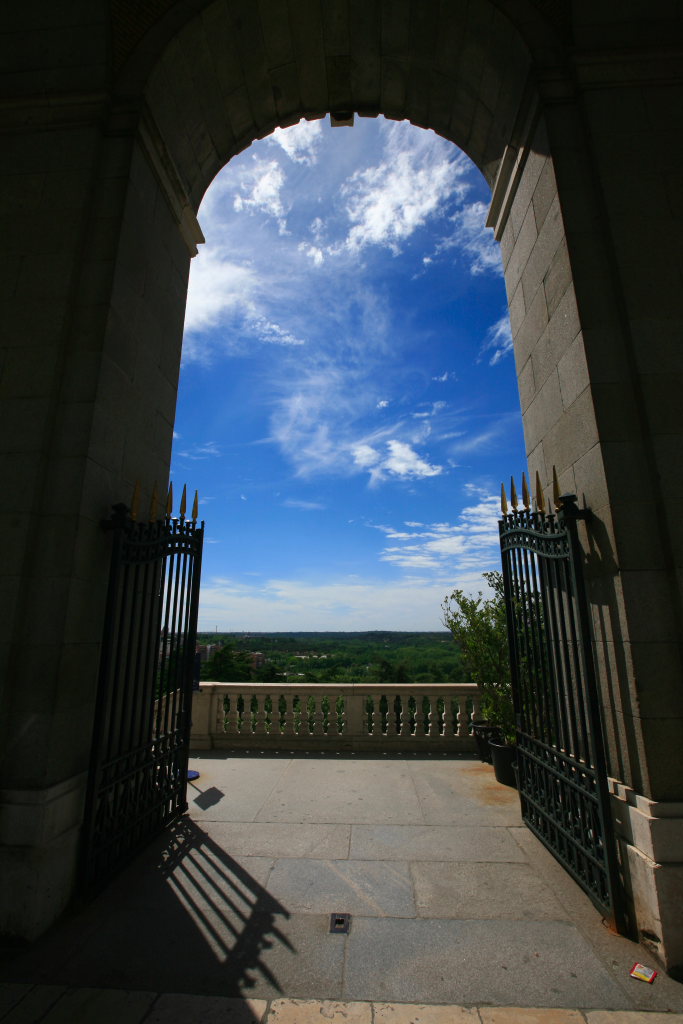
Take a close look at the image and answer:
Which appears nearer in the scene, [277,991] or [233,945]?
[277,991]

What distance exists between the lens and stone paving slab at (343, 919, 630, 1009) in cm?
277

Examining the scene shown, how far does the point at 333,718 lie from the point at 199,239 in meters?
7.94

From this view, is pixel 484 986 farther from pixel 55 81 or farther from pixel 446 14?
pixel 446 14

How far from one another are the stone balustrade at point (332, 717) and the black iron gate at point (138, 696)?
8.65 ft

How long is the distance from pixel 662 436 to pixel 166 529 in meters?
4.76

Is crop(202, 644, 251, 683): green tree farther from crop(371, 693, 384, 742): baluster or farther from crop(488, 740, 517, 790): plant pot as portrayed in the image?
crop(488, 740, 517, 790): plant pot

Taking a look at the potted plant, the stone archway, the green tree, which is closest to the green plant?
the potted plant

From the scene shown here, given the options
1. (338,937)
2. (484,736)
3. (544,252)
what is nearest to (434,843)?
(338,937)

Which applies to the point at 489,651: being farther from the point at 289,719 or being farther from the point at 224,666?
the point at 224,666

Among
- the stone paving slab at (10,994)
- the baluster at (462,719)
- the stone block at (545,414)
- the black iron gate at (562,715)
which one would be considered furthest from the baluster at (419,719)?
the stone paving slab at (10,994)

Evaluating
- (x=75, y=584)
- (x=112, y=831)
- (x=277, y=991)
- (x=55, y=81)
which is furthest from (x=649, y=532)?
(x=55, y=81)

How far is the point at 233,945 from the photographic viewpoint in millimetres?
3244

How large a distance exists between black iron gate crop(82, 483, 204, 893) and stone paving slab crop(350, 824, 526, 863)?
2.11m

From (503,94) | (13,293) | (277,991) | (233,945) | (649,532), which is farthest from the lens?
(503,94)
